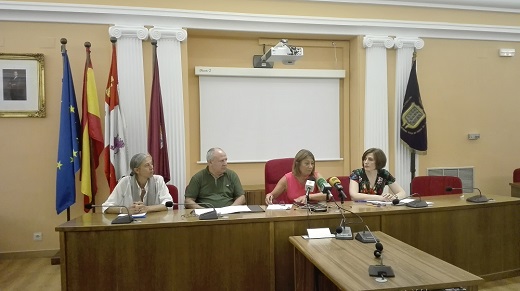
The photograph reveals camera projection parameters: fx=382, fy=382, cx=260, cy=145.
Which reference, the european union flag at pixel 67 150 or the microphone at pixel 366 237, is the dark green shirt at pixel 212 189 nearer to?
the european union flag at pixel 67 150

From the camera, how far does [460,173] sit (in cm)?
488

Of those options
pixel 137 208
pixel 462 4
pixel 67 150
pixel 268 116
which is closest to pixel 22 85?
pixel 67 150

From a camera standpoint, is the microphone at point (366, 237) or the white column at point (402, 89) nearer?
the microphone at point (366, 237)

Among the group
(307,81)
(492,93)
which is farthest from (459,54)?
(307,81)

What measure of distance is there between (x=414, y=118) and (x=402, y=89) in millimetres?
399

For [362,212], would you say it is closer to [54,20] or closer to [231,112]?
[231,112]

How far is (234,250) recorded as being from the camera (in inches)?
96.3

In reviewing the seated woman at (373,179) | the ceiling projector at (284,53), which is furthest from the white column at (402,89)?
the ceiling projector at (284,53)

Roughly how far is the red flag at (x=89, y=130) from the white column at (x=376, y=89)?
9.77 feet

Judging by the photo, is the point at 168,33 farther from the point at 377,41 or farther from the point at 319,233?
the point at 319,233

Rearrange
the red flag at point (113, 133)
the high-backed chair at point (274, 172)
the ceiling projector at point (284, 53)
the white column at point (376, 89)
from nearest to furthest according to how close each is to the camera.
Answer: the high-backed chair at point (274, 172)
the ceiling projector at point (284, 53)
the red flag at point (113, 133)
the white column at point (376, 89)

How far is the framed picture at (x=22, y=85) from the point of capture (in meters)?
3.81

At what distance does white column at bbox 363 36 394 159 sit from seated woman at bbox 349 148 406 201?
1.27 metres

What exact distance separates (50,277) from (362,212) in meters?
2.73
